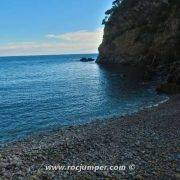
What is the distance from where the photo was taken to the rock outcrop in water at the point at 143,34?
84.2 m

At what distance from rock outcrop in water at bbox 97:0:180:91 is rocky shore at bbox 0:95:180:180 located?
4258 centimetres

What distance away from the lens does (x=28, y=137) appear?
31.8 metres

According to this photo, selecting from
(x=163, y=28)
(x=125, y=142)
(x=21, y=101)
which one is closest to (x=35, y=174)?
(x=125, y=142)

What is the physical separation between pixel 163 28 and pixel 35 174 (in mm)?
81052

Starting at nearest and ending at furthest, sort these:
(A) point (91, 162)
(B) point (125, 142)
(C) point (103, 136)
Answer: (A) point (91, 162) → (B) point (125, 142) → (C) point (103, 136)

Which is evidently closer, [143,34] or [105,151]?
[105,151]

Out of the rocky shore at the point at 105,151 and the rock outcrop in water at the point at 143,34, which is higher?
the rock outcrop in water at the point at 143,34

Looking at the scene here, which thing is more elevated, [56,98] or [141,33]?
[141,33]

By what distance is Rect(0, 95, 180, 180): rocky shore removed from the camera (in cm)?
1886

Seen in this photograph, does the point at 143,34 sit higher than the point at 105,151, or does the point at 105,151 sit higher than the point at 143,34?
the point at 143,34

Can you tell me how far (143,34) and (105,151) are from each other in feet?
284

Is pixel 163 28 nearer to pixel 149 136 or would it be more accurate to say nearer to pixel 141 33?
pixel 141 33

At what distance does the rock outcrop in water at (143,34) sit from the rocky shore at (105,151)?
42.6 m

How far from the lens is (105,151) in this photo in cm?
2284
